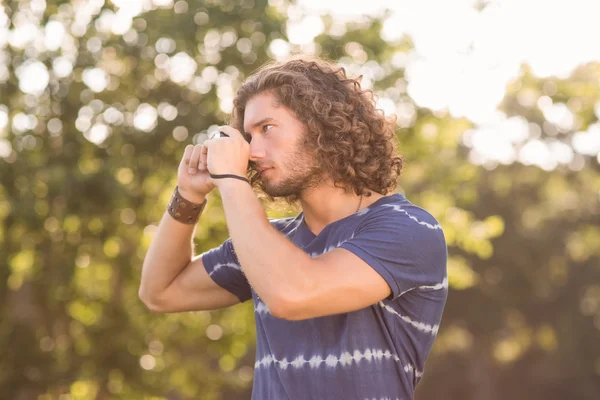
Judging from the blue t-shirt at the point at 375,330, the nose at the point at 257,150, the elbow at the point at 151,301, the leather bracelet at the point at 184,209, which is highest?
the nose at the point at 257,150

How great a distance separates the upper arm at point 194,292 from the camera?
10.0 ft

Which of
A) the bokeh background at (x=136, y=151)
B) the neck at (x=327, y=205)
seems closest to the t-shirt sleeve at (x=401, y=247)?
the neck at (x=327, y=205)

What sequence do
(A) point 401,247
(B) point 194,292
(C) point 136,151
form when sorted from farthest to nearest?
(C) point 136,151, (B) point 194,292, (A) point 401,247

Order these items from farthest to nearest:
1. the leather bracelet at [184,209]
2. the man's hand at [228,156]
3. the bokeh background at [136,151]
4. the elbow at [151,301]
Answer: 1. the bokeh background at [136,151]
2. the elbow at [151,301]
3. the leather bracelet at [184,209]
4. the man's hand at [228,156]

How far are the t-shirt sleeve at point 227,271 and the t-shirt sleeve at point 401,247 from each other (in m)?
0.62

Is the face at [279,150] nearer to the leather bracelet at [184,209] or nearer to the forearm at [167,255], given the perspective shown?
the leather bracelet at [184,209]

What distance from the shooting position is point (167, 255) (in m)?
3.04

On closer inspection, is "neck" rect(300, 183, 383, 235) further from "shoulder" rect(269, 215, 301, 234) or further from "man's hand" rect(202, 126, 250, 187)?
"man's hand" rect(202, 126, 250, 187)

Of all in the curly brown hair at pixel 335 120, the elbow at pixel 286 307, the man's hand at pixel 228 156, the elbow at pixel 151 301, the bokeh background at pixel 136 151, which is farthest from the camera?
the bokeh background at pixel 136 151

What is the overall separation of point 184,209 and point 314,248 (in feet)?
1.84

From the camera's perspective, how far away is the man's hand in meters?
2.55

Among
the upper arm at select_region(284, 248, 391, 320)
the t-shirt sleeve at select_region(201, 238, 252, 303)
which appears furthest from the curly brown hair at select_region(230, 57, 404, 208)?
the upper arm at select_region(284, 248, 391, 320)

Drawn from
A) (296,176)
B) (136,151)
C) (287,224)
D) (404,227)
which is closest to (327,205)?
(296,176)

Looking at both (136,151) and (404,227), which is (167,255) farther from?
(136,151)
